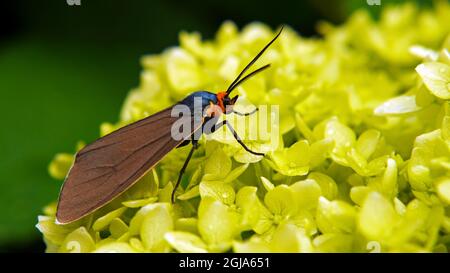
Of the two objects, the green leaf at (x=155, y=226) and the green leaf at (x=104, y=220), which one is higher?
the green leaf at (x=104, y=220)

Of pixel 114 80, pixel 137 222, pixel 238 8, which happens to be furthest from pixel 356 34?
pixel 137 222

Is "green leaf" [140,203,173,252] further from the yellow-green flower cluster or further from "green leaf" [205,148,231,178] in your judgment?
"green leaf" [205,148,231,178]

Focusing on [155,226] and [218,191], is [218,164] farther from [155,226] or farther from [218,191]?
[155,226]

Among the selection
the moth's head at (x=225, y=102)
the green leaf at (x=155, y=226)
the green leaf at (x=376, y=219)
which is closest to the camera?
the green leaf at (x=376, y=219)

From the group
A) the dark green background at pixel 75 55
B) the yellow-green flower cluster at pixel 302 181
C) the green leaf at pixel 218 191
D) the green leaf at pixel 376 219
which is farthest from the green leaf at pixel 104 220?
the dark green background at pixel 75 55

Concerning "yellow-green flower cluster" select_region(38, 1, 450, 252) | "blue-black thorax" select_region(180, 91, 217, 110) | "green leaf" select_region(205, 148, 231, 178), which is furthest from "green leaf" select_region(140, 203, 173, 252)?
"blue-black thorax" select_region(180, 91, 217, 110)

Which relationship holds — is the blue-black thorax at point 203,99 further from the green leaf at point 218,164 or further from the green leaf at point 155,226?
the green leaf at point 155,226
